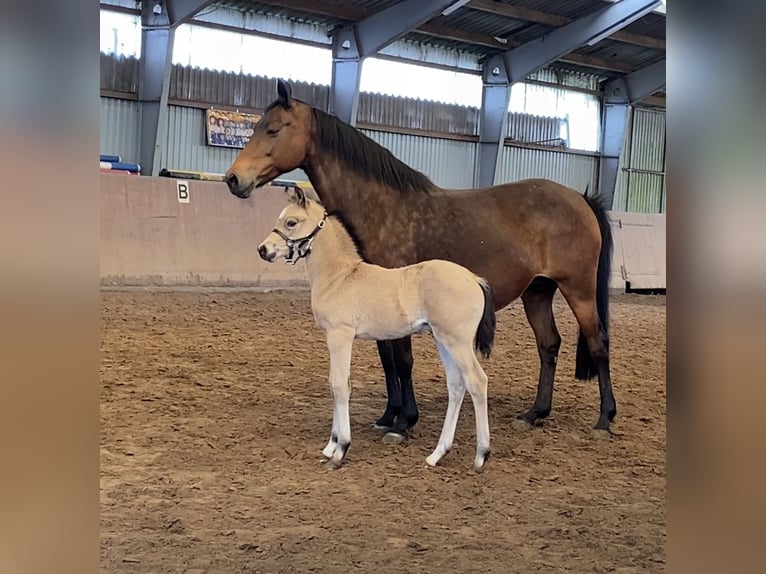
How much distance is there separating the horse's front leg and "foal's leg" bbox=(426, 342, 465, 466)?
0.44 meters

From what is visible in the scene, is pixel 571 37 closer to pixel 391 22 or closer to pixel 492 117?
pixel 492 117

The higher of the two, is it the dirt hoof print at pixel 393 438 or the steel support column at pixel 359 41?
the steel support column at pixel 359 41

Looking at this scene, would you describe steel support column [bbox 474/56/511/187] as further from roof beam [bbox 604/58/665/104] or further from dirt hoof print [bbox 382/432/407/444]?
dirt hoof print [bbox 382/432/407/444]

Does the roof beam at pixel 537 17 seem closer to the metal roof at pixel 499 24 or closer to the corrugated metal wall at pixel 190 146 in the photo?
the metal roof at pixel 499 24

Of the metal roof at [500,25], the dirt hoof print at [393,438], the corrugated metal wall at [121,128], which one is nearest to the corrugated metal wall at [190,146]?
the corrugated metal wall at [121,128]

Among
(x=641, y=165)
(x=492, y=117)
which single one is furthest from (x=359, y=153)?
(x=641, y=165)

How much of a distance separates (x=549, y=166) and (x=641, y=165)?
3.13m

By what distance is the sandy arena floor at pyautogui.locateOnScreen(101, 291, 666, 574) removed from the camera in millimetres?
2688

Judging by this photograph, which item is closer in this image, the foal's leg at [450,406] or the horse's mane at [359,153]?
the foal's leg at [450,406]

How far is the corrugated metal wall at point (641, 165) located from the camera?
72.4 ft

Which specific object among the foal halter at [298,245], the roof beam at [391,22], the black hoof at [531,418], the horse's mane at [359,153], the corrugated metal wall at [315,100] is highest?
the roof beam at [391,22]

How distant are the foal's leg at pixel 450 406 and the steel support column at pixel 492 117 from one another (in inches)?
632
